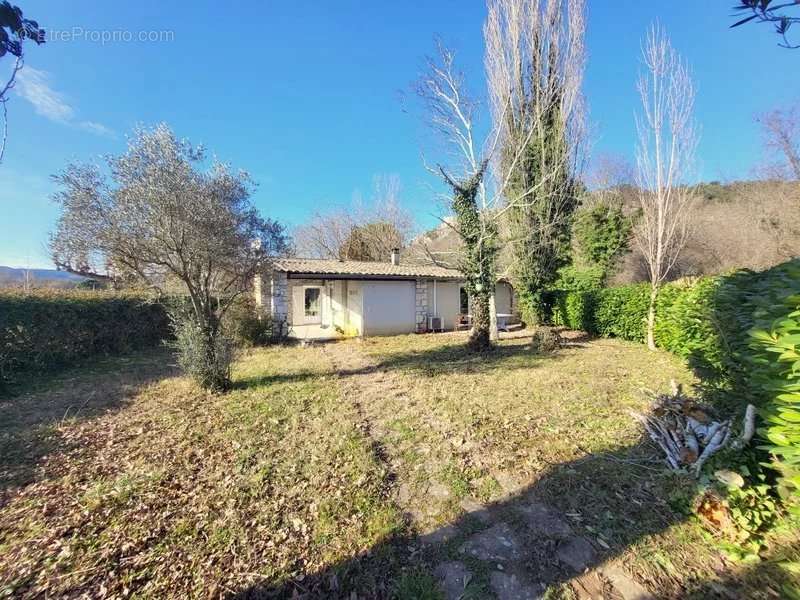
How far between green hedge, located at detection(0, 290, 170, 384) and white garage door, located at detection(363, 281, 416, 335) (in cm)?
790

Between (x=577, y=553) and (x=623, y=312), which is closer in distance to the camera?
(x=577, y=553)

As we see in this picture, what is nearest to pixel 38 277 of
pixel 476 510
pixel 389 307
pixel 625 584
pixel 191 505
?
pixel 389 307

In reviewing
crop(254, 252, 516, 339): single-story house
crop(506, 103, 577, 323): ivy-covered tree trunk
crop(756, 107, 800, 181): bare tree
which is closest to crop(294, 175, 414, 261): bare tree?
crop(254, 252, 516, 339): single-story house

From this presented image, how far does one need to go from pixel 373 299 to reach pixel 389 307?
36.1 inches

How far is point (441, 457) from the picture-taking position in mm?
4137

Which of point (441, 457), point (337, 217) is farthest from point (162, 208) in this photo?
point (337, 217)

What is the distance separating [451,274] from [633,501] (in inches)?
538

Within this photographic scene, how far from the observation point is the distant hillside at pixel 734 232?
45.9 ft

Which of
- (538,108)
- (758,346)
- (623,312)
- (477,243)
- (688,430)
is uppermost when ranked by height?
(538,108)

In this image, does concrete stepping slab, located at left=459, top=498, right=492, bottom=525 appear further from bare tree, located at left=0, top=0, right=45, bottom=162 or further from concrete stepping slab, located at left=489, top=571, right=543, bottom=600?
bare tree, located at left=0, top=0, right=45, bottom=162

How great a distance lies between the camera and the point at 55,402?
247 inches

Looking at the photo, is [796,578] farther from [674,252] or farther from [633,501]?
[674,252]

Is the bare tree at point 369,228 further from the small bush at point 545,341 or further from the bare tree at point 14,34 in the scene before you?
the bare tree at point 14,34

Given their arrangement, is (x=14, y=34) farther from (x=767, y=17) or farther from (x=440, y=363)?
(x=440, y=363)
